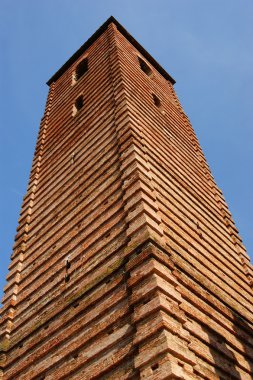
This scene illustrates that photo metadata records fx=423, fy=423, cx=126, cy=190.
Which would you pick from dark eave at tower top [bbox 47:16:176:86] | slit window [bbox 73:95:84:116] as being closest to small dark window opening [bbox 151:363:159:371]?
slit window [bbox 73:95:84:116]

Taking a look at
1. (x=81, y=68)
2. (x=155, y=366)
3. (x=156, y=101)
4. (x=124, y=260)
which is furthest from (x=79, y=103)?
(x=155, y=366)

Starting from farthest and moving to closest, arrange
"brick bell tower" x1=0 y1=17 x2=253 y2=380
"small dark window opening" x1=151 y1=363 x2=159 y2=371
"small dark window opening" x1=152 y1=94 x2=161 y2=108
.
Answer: "small dark window opening" x1=152 y1=94 x2=161 y2=108 < "brick bell tower" x1=0 y1=17 x2=253 y2=380 < "small dark window opening" x1=151 y1=363 x2=159 y2=371

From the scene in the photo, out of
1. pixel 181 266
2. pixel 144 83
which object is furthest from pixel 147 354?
pixel 144 83

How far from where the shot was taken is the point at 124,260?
5.98 m

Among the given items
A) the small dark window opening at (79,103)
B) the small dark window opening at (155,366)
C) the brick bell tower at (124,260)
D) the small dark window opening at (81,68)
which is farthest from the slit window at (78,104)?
the small dark window opening at (155,366)

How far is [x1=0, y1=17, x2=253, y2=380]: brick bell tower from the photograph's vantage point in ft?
16.9

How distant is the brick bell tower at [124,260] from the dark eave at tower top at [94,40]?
4720mm

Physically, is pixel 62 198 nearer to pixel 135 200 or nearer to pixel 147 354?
pixel 135 200

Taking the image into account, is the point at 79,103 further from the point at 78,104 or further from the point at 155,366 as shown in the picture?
the point at 155,366

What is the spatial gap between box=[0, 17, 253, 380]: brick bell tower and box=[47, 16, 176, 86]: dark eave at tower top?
4720 mm

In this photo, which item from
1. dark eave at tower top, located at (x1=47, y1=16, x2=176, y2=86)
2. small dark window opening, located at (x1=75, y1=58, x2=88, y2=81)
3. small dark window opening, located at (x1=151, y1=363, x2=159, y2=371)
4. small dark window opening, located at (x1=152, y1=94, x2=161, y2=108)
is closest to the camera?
small dark window opening, located at (x1=151, y1=363, x2=159, y2=371)

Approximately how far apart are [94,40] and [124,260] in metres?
12.7

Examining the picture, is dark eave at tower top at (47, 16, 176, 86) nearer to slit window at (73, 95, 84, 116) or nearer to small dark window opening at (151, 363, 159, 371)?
slit window at (73, 95, 84, 116)

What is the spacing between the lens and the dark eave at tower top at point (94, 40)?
16461mm
